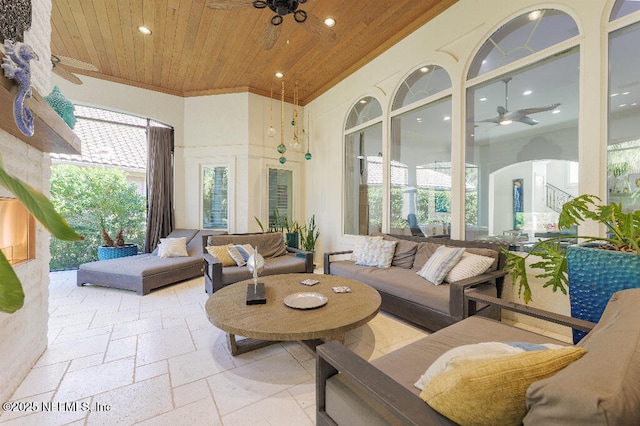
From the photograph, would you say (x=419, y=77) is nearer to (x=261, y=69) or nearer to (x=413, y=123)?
(x=413, y=123)

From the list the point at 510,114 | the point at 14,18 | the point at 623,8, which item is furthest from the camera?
the point at 510,114

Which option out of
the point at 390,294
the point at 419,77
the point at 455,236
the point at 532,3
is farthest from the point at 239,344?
the point at 532,3

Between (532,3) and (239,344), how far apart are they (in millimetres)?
4162

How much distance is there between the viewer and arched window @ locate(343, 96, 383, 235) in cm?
446

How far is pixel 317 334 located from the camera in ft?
5.47

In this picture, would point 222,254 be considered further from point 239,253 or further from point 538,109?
point 538,109

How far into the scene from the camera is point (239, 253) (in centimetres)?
357

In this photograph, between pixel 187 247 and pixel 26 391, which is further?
pixel 187 247

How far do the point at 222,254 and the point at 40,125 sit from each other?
7.60 feet

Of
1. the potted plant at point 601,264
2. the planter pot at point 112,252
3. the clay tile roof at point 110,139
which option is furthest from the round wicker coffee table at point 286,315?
the clay tile roof at point 110,139

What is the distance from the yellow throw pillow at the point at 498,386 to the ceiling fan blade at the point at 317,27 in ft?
9.75

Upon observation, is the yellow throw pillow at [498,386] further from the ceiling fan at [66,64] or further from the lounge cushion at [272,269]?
the ceiling fan at [66,64]

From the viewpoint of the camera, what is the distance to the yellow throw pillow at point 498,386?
26.1 inches

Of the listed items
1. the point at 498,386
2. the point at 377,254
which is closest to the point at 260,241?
the point at 377,254
